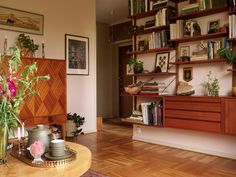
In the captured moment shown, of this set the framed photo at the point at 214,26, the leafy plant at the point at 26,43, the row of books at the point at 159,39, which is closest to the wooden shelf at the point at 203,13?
the framed photo at the point at 214,26

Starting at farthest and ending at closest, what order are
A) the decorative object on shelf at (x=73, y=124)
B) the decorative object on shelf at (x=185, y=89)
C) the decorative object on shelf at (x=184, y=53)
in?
1. the decorative object on shelf at (x=73, y=124)
2. the decorative object on shelf at (x=184, y=53)
3. the decorative object on shelf at (x=185, y=89)

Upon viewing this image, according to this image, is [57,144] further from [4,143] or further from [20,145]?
[20,145]

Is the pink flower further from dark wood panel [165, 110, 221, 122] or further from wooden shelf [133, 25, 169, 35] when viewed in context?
wooden shelf [133, 25, 169, 35]

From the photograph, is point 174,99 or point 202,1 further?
point 174,99

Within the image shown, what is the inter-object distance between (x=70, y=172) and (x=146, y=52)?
3.20m

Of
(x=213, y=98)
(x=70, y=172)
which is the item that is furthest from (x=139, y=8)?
(x=70, y=172)

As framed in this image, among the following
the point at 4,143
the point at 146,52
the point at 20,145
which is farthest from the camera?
the point at 146,52

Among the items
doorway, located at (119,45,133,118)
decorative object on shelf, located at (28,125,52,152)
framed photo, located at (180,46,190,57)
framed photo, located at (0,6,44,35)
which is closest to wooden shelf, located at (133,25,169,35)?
framed photo, located at (180,46,190,57)

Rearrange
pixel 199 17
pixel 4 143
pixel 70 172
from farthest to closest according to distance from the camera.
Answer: pixel 199 17 → pixel 4 143 → pixel 70 172

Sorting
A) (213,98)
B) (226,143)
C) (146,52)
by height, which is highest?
(146,52)

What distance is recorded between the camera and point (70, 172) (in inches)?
51.0

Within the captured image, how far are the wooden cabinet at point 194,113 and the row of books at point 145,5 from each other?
1491 millimetres

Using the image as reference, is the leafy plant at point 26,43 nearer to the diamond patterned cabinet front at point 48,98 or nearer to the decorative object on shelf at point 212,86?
the diamond patterned cabinet front at point 48,98

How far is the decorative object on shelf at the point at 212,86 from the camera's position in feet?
11.0
